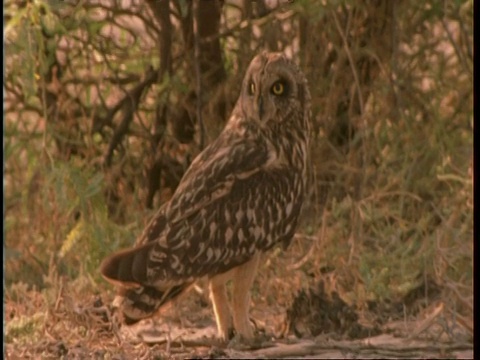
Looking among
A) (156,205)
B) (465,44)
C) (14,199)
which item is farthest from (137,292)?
(465,44)

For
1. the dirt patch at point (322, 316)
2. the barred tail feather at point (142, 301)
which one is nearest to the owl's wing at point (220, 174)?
the barred tail feather at point (142, 301)

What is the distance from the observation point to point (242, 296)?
261cm

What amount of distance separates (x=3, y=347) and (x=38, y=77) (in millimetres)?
531

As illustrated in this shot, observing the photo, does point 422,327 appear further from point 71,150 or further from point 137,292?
point 71,150

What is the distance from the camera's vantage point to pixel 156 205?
2605 mm

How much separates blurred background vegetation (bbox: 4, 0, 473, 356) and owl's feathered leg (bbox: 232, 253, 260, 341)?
5cm

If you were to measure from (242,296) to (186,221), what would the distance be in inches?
7.3

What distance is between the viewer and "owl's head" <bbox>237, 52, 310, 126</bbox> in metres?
2.58

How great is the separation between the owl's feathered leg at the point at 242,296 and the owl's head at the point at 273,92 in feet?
0.87

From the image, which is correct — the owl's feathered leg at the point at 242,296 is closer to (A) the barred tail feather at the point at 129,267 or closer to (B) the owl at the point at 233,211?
(B) the owl at the point at 233,211

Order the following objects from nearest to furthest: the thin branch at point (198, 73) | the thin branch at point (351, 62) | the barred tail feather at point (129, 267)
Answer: the barred tail feather at point (129, 267) → the thin branch at point (198, 73) → the thin branch at point (351, 62)

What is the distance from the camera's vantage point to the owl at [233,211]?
100 inches

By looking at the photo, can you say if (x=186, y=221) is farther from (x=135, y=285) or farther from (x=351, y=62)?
(x=351, y=62)

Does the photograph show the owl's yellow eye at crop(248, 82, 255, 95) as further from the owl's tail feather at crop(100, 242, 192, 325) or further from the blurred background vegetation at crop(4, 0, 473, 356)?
the owl's tail feather at crop(100, 242, 192, 325)
